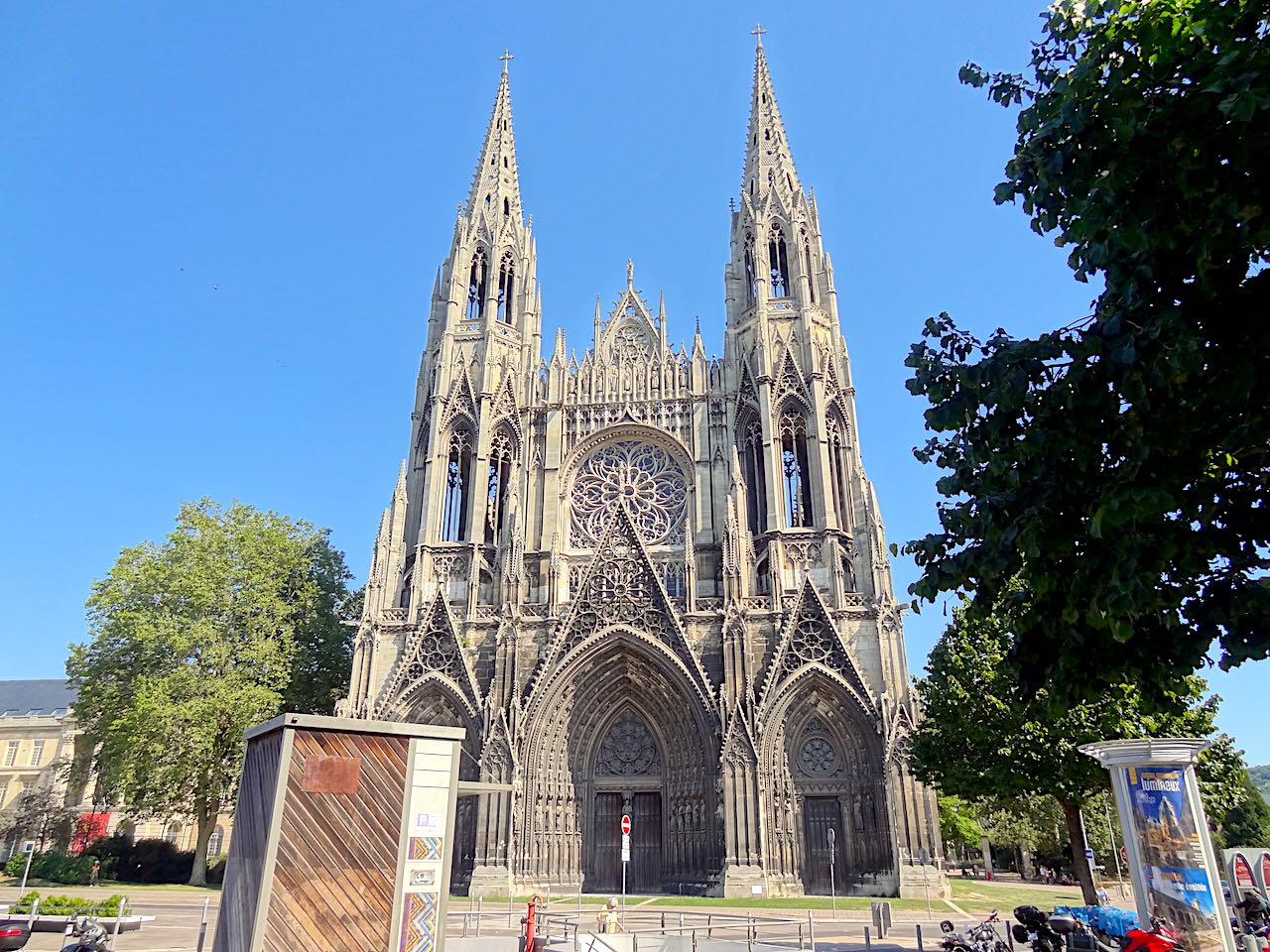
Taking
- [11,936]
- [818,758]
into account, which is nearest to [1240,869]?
[818,758]

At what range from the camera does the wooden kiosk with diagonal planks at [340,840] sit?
8484 millimetres

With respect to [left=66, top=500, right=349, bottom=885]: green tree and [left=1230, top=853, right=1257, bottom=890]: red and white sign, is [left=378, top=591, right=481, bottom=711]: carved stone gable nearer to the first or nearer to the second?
[left=66, top=500, right=349, bottom=885]: green tree

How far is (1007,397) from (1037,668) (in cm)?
292

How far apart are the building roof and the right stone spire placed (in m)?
53.0

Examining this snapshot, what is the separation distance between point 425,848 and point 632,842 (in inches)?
900

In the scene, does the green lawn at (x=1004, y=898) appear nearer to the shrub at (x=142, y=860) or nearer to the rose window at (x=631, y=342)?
the rose window at (x=631, y=342)

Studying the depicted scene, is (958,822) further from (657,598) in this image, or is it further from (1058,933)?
(1058,933)

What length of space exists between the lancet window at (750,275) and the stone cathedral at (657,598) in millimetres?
260

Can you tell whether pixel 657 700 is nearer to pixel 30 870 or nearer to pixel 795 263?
pixel 795 263

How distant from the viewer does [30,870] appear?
103ft

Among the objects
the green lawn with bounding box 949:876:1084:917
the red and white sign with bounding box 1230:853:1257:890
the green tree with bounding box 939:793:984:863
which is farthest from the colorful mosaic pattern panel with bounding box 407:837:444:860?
the green tree with bounding box 939:793:984:863

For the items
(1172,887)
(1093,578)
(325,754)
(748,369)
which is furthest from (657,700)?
(1093,578)

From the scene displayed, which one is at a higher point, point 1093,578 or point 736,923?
point 1093,578

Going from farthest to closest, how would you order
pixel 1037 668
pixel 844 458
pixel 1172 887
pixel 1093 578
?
pixel 844 458, pixel 1172 887, pixel 1037 668, pixel 1093 578
